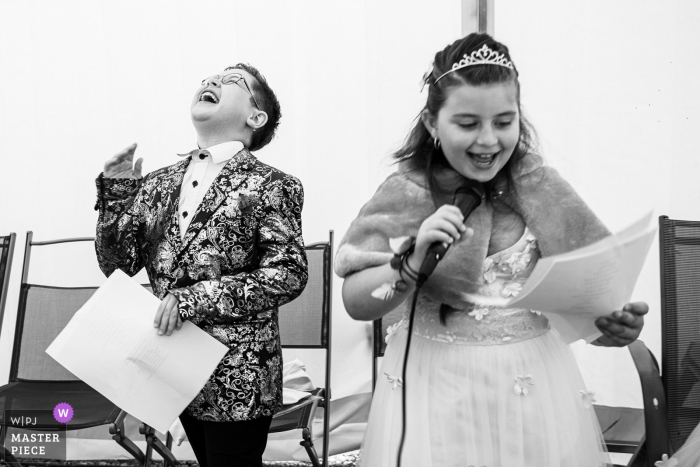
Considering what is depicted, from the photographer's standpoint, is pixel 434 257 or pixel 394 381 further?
pixel 394 381

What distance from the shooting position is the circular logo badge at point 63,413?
2129mm

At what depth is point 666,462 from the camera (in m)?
1.43

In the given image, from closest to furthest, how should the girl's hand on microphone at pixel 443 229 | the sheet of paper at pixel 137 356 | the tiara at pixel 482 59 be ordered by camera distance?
the girl's hand on microphone at pixel 443 229 < the tiara at pixel 482 59 < the sheet of paper at pixel 137 356

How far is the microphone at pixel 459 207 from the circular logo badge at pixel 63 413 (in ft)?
5.52

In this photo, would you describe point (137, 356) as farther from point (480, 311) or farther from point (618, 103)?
point (618, 103)

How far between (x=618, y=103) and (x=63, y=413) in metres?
2.19

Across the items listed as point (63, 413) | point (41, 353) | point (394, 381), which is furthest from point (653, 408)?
point (41, 353)

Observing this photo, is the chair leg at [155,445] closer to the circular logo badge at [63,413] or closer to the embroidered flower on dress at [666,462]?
the circular logo badge at [63,413]

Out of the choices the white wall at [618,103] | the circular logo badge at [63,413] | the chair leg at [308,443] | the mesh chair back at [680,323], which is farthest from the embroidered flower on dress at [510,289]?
the circular logo badge at [63,413]

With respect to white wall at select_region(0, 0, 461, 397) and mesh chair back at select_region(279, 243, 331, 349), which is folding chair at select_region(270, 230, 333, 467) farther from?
white wall at select_region(0, 0, 461, 397)

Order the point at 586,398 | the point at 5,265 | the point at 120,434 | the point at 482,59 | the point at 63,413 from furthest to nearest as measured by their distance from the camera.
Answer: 1. the point at 5,265
2. the point at 63,413
3. the point at 120,434
4. the point at 586,398
5. the point at 482,59

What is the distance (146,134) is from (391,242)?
1.94 m

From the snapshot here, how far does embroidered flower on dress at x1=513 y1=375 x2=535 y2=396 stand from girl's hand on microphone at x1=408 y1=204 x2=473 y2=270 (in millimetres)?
316

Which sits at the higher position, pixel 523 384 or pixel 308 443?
pixel 523 384
